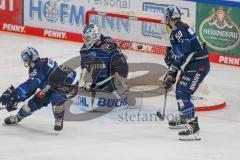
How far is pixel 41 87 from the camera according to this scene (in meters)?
11.0

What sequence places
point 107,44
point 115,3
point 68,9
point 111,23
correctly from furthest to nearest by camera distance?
point 68,9, point 115,3, point 111,23, point 107,44

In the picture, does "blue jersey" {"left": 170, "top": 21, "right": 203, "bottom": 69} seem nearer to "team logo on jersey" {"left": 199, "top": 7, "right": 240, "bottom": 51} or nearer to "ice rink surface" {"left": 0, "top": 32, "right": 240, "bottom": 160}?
"ice rink surface" {"left": 0, "top": 32, "right": 240, "bottom": 160}

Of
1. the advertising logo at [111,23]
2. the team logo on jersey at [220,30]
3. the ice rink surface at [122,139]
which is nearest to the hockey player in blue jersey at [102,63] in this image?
the ice rink surface at [122,139]

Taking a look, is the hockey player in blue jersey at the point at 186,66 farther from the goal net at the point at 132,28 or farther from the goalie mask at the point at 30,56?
the goal net at the point at 132,28

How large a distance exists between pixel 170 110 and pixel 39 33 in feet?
19.6

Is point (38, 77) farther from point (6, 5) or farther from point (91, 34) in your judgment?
point (6, 5)

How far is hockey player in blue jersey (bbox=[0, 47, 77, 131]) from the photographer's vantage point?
10.9 meters

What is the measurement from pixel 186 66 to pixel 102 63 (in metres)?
1.64

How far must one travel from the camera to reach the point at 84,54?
39.7ft

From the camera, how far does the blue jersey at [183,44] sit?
10703mm

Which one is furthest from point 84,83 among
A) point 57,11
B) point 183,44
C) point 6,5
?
point 6,5

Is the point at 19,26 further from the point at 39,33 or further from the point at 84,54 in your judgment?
the point at 84,54

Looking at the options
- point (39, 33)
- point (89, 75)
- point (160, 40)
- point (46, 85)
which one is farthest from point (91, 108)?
point (39, 33)

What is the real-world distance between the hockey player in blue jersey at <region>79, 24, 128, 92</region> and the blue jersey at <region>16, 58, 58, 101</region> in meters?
1.03
